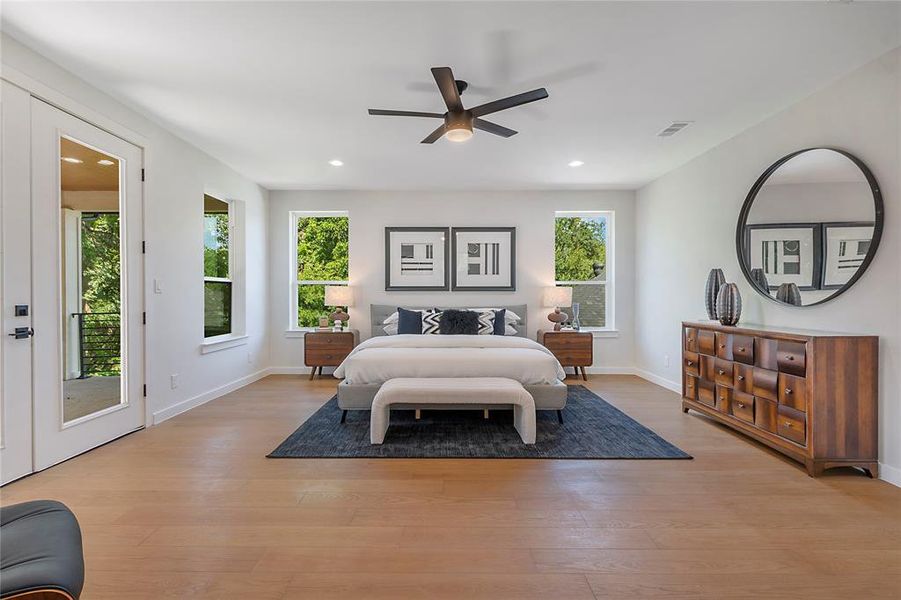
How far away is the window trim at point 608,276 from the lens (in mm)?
5988

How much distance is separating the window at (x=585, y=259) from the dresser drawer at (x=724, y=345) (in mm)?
2603

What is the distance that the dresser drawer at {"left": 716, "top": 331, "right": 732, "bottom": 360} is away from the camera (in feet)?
11.0

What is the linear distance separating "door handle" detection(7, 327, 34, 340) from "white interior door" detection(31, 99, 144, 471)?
5cm

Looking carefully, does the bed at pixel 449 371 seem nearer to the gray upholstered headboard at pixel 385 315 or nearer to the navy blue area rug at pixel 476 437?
the navy blue area rug at pixel 476 437

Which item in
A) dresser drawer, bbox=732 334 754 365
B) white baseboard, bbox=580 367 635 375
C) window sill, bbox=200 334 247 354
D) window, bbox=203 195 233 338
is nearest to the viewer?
dresser drawer, bbox=732 334 754 365

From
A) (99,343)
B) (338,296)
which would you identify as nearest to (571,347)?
(338,296)

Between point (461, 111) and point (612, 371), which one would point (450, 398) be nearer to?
point (461, 111)

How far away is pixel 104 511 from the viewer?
2180 mm

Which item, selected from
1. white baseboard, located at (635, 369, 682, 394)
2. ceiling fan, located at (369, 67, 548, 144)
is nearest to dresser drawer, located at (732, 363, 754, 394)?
white baseboard, located at (635, 369, 682, 394)

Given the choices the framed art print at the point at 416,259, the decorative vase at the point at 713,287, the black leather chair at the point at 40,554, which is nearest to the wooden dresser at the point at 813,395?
the decorative vase at the point at 713,287

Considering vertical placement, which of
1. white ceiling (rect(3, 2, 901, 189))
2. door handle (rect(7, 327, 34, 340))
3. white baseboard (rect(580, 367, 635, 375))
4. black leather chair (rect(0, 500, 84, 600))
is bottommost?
white baseboard (rect(580, 367, 635, 375))

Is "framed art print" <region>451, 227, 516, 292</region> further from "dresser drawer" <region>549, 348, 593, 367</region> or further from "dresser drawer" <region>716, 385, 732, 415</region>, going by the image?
"dresser drawer" <region>716, 385, 732, 415</region>

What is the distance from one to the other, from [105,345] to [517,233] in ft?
15.3

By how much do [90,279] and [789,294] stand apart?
5.16 meters
